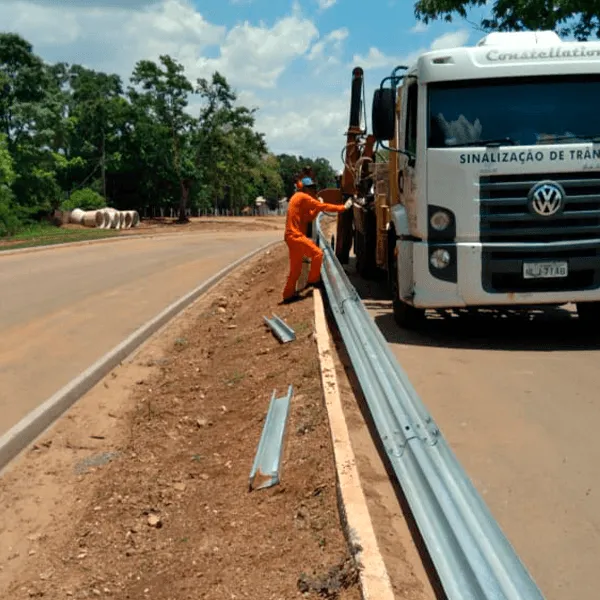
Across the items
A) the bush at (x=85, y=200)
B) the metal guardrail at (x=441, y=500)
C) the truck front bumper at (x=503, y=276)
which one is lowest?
the metal guardrail at (x=441, y=500)

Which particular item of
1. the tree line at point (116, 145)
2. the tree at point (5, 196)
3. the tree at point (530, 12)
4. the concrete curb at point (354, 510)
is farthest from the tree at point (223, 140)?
the concrete curb at point (354, 510)

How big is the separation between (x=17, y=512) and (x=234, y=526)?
170cm

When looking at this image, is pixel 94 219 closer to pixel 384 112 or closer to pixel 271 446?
pixel 384 112

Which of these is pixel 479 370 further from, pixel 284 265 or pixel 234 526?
pixel 284 265

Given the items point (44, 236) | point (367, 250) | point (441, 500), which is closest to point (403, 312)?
point (367, 250)

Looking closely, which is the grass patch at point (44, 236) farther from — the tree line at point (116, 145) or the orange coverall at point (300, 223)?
the orange coverall at point (300, 223)

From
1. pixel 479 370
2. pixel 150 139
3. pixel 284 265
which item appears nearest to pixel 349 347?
pixel 479 370

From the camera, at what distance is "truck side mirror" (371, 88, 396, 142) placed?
30.5 ft

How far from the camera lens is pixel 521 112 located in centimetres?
858

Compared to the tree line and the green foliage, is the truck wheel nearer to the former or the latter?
the tree line

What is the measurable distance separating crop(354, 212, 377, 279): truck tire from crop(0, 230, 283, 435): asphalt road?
3.59 m

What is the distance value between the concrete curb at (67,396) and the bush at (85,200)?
144ft

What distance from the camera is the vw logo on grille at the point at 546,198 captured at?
832 cm

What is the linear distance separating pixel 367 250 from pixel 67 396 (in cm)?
777
